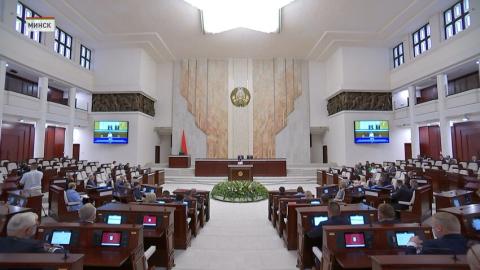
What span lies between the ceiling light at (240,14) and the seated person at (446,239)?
1166cm

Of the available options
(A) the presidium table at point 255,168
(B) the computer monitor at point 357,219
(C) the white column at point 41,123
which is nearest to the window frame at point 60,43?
(C) the white column at point 41,123

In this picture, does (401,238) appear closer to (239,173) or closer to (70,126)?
(239,173)

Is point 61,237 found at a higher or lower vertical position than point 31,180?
lower

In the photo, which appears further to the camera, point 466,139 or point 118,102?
point 118,102

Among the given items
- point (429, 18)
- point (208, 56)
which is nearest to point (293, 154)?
point (208, 56)

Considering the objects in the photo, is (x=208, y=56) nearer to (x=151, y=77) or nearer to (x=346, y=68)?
(x=151, y=77)

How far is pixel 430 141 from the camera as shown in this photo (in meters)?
16.5

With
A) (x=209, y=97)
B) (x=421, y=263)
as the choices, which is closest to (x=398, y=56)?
(x=209, y=97)

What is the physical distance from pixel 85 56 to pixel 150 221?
16678 mm

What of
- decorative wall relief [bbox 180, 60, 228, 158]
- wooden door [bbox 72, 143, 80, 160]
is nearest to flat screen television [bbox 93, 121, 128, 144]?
wooden door [bbox 72, 143, 80, 160]

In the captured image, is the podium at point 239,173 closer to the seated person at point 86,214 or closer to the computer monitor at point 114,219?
the computer monitor at point 114,219

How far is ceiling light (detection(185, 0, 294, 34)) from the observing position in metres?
11.8

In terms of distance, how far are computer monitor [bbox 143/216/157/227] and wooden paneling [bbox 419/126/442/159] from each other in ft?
60.2

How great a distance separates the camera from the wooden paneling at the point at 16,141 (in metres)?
12.8
